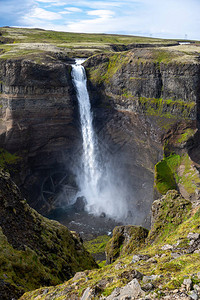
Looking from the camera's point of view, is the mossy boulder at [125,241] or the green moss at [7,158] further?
the green moss at [7,158]

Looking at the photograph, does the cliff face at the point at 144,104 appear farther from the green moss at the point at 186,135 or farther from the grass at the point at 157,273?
the grass at the point at 157,273

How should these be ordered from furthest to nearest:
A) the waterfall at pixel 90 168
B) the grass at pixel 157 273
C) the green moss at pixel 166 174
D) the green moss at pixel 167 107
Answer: the waterfall at pixel 90 168, the green moss at pixel 167 107, the green moss at pixel 166 174, the grass at pixel 157 273

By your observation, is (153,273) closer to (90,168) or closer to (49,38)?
(90,168)

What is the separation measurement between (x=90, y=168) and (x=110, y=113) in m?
13.2

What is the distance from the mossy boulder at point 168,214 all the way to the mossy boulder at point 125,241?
2.47m

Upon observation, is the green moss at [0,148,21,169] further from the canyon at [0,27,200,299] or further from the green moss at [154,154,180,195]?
the green moss at [154,154,180,195]

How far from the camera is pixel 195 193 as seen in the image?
45.0 m

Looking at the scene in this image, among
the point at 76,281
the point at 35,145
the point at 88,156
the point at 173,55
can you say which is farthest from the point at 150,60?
the point at 76,281

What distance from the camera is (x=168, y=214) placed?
85.1ft

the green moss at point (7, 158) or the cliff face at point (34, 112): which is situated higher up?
the cliff face at point (34, 112)

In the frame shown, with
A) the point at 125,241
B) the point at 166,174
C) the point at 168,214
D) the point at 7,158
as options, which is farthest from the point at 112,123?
the point at 168,214

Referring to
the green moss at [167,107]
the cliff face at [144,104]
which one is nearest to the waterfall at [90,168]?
the cliff face at [144,104]

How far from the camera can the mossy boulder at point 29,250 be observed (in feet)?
56.4

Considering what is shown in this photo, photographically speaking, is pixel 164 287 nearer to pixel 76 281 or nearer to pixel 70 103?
pixel 76 281
